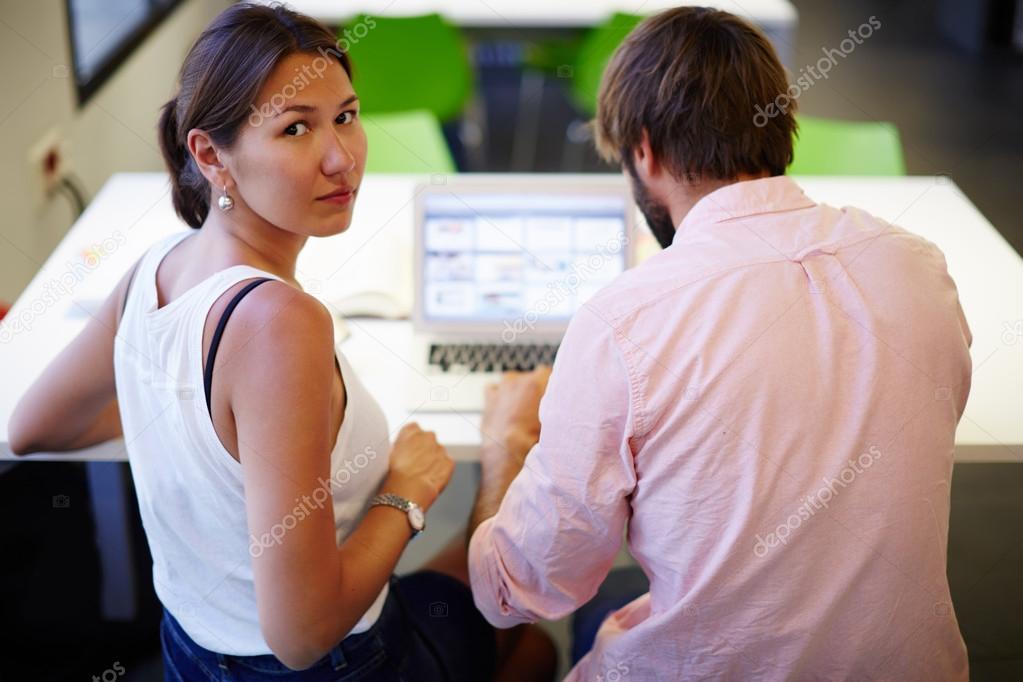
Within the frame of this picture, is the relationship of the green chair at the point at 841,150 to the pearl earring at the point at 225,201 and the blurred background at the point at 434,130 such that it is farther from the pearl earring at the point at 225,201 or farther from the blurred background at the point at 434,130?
the pearl earring at the point at 225,201

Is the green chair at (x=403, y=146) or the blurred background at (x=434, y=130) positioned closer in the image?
the blurred background at (x=434, y=130)

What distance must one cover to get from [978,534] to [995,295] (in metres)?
0.86

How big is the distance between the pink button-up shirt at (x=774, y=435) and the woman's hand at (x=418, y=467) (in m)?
0.28

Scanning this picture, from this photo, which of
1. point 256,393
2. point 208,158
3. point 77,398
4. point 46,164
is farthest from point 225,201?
point 46,164

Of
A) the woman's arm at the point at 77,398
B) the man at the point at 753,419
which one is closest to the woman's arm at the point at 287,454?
the man at the point at 753,419

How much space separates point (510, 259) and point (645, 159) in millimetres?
655

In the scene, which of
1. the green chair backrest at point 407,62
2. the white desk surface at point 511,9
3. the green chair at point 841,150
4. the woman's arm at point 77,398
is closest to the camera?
the woman's arm at point 77,398

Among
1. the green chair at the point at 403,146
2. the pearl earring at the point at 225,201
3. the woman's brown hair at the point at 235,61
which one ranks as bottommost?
the green chair at the point at 403,146

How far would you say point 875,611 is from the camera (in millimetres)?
1344

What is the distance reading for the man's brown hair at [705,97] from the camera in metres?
1.45

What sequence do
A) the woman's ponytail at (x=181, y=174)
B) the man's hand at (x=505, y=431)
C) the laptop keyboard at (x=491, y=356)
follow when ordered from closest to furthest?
the woman's ponytail at (x=181, y=174)
the man's hand at (x=505, y=431)
the laptop keyboard at (x=491, y=356)

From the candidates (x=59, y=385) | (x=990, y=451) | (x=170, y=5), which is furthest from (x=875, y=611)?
(x=170, y=5)

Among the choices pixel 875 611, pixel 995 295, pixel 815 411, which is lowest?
pixel 995 295

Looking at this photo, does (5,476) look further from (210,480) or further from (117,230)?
(210,480)
